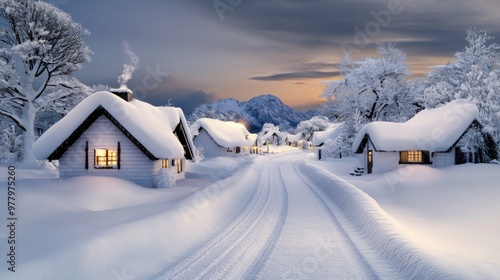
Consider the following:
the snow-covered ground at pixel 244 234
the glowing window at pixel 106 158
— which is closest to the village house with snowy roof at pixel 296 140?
the glowing window at pixel 106 158

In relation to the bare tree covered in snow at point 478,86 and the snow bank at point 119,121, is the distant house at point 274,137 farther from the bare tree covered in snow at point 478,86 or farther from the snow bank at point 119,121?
the snow bank at point 119,121

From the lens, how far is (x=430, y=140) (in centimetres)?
2989

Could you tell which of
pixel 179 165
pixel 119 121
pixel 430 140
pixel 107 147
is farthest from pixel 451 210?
pixel 107 147

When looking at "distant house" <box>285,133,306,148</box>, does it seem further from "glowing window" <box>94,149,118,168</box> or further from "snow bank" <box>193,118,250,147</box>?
"glowing window" <box>94,149,118,168</box>

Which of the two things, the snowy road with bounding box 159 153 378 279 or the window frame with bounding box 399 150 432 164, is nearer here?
the snowy road with bounding box 159 153 378 279

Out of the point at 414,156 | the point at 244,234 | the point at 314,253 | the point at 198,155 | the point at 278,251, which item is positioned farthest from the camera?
the point at 198,155

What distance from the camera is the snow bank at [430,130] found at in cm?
2897

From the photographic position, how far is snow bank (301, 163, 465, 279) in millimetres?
8094

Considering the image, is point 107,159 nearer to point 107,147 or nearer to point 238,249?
point 107,147

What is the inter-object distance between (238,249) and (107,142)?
48.7 ft

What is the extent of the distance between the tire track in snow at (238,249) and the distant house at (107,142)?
8.18 m

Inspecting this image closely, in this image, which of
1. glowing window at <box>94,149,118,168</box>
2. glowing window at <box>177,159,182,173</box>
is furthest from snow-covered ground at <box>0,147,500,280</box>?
glowing window at <box>177,159,182,173</box>

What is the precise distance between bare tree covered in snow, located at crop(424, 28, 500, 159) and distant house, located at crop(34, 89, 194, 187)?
79.5 ft

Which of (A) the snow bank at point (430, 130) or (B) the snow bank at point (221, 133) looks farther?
(B) the snow bank at point (221, 133)
